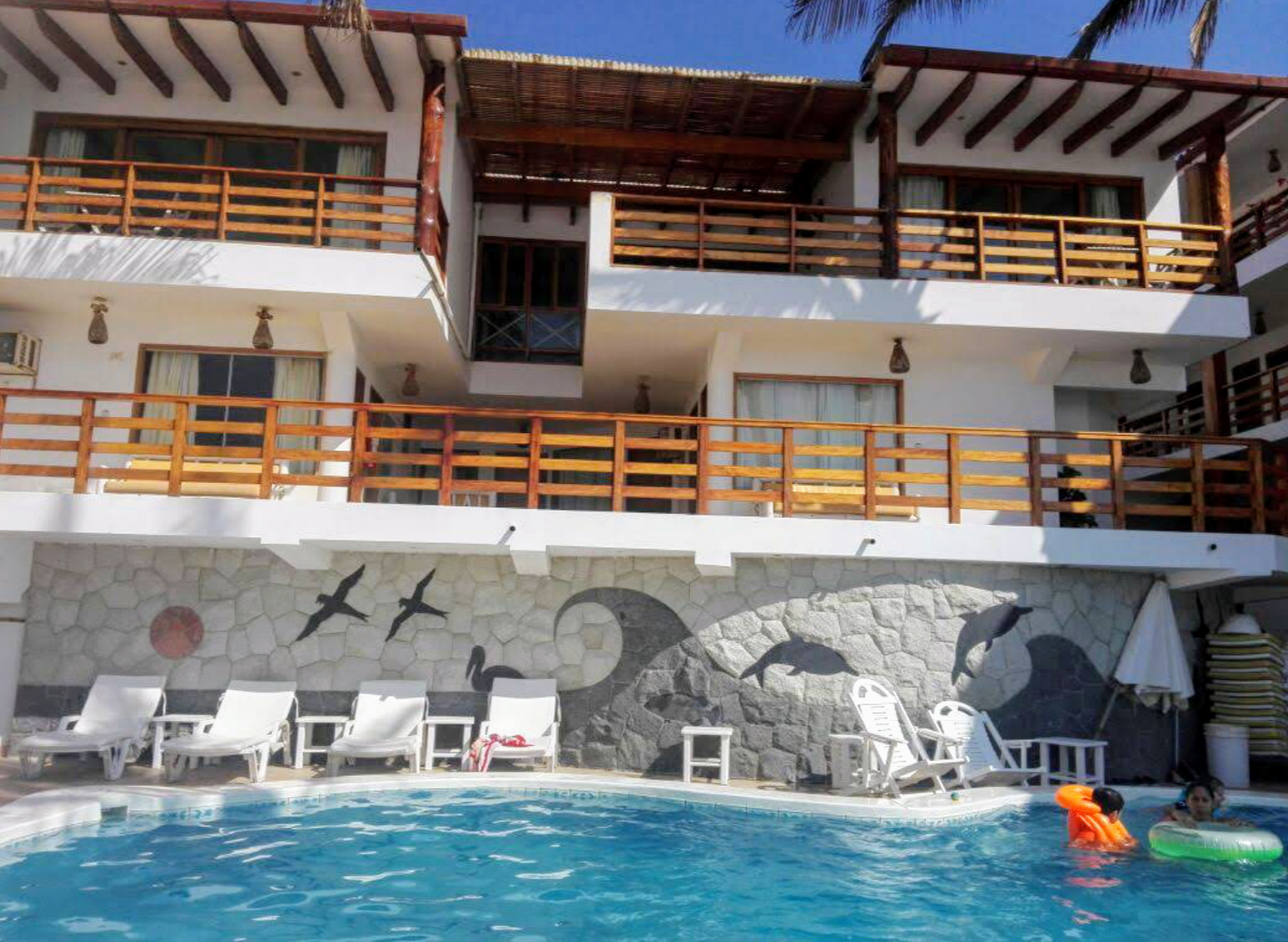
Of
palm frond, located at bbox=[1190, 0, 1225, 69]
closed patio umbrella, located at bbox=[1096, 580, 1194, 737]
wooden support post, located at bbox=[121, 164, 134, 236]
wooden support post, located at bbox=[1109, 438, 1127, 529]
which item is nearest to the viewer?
closed patio umbrella, located at bbox=[1096, 580, 1194, 737]

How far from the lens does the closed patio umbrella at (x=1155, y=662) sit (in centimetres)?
1080

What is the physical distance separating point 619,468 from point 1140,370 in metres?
7.45

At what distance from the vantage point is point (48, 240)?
11.9 meters

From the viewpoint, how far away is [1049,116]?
13.6 m

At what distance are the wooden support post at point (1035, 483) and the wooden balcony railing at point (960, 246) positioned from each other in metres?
2.89

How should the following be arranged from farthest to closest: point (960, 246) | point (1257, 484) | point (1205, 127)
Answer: point (1205, 127) → point (960, 246) → point (1257, 484)

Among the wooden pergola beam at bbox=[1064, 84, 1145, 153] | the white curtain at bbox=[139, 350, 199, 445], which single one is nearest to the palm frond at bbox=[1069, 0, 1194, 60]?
the wooden pergola beam at bbox=[1064, 84, 1145, 153]

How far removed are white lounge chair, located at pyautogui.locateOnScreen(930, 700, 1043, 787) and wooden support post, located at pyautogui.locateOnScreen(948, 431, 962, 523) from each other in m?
1.99

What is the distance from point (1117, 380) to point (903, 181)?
3969 mm

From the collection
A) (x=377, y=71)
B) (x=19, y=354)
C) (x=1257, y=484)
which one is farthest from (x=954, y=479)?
(x=19, y=354)

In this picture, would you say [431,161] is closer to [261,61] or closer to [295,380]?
[261,61]

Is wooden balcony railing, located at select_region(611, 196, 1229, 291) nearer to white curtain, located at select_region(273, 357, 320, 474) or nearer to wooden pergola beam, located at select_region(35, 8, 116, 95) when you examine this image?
white curtain, located at select_region(273, 357, 320, 474)

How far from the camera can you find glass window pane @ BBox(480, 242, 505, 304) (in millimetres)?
16094

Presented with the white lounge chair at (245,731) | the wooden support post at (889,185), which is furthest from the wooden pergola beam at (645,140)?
the white lounge chair at (245,731)
